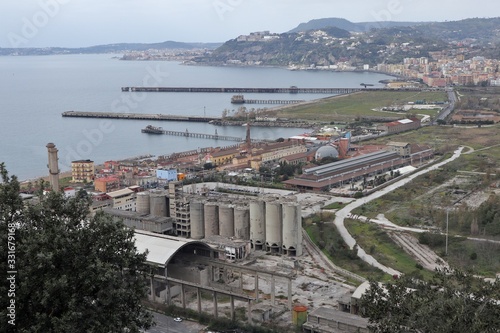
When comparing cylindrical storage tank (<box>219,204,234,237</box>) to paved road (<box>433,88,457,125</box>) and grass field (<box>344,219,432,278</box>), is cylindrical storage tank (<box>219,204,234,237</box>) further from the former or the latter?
paved road (<box>433,88,457,125</box>)

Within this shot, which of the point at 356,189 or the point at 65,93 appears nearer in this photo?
the point at 356,189

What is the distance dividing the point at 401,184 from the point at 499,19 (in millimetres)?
89567

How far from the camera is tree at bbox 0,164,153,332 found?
409cm

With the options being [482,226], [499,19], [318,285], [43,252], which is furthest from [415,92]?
[499,19]

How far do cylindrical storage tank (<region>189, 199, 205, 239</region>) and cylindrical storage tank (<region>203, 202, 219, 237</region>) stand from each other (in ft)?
0.29

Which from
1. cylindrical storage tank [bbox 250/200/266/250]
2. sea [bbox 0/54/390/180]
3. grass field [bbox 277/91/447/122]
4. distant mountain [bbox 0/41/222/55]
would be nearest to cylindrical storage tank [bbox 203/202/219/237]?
cylindrical storage tank [bbox 250/200/266/250]

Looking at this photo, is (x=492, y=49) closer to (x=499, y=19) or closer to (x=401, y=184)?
(x=499, y=19)

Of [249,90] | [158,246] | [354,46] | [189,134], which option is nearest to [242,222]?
[158,246]

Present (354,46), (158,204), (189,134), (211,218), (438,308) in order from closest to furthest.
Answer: (438,308)
(211,218)
(158,204)
(189,134)
(354,46)

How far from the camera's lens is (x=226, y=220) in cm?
1136

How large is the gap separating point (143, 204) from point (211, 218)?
68.0 inches

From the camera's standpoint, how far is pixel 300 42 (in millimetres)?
74000

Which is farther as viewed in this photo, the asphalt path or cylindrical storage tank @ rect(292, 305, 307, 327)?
cylindrical storage tank @ rect(292, 305, 307, 327)

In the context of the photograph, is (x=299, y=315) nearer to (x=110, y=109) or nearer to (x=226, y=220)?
(x=226, y=220)
